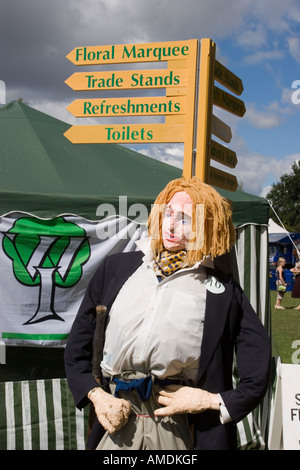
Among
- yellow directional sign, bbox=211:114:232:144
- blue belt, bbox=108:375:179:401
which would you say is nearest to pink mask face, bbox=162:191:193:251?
blue belt, bbox=108:375:179:401

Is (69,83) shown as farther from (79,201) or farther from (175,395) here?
(175,395)

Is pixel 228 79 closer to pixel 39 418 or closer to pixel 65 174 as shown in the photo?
pixel 65 174

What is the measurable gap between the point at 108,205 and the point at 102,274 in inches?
94.4

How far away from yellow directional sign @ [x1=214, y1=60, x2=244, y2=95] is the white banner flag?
140 cm

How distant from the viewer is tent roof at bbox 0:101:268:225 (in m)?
4.44

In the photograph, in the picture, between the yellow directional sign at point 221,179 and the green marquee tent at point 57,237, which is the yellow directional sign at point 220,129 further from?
the green marquee tent at point 57,237

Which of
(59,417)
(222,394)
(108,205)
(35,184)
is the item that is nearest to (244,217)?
(108,205)

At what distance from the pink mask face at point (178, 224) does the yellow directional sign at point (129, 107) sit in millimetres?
1350

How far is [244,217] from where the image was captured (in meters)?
4.52

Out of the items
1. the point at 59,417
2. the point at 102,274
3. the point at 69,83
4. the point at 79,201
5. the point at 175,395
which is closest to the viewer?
the point at 175,395

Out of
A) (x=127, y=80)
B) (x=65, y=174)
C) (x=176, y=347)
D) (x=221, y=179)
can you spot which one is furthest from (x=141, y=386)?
(x=65, y=174)

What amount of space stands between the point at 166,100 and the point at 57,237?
5.34ft

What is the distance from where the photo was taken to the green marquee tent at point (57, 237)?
161 inches

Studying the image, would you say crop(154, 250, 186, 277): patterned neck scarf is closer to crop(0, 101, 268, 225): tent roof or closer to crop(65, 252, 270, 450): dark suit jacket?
crop(65, 252, 270, 450): dark suit jacket
